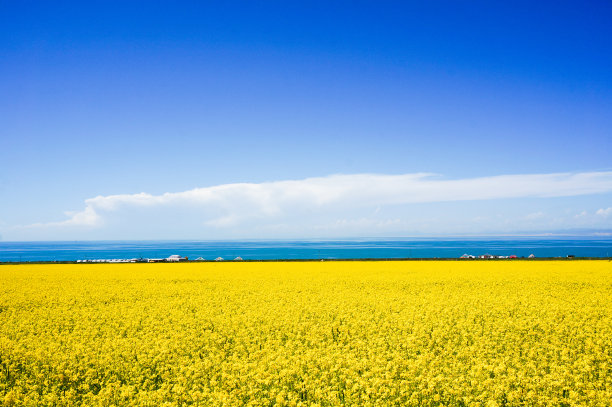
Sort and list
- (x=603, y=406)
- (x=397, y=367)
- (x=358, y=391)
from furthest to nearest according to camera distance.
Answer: (x=397, y=367) → (x=358, y=391) → (x=603, y=406)

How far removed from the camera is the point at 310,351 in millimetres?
9047

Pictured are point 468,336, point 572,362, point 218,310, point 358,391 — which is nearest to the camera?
point 358,391

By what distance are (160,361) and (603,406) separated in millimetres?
8591

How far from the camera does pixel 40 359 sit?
8820 millimetres

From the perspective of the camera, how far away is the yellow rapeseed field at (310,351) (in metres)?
6.91

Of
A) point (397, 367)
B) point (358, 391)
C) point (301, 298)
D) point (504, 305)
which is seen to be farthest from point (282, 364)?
point (504, 305)

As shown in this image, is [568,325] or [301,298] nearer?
[568,325]

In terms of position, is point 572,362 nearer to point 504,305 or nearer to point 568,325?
point 568,325

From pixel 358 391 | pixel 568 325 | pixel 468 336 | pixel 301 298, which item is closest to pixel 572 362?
pixel 468 336

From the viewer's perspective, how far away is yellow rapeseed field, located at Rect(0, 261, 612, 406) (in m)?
6.91

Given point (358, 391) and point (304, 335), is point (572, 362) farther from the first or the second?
point (304, 335)

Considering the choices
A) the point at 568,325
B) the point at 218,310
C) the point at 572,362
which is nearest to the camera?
the point at 572,362

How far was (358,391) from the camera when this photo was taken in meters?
7.09

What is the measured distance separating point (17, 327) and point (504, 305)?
17236mm
